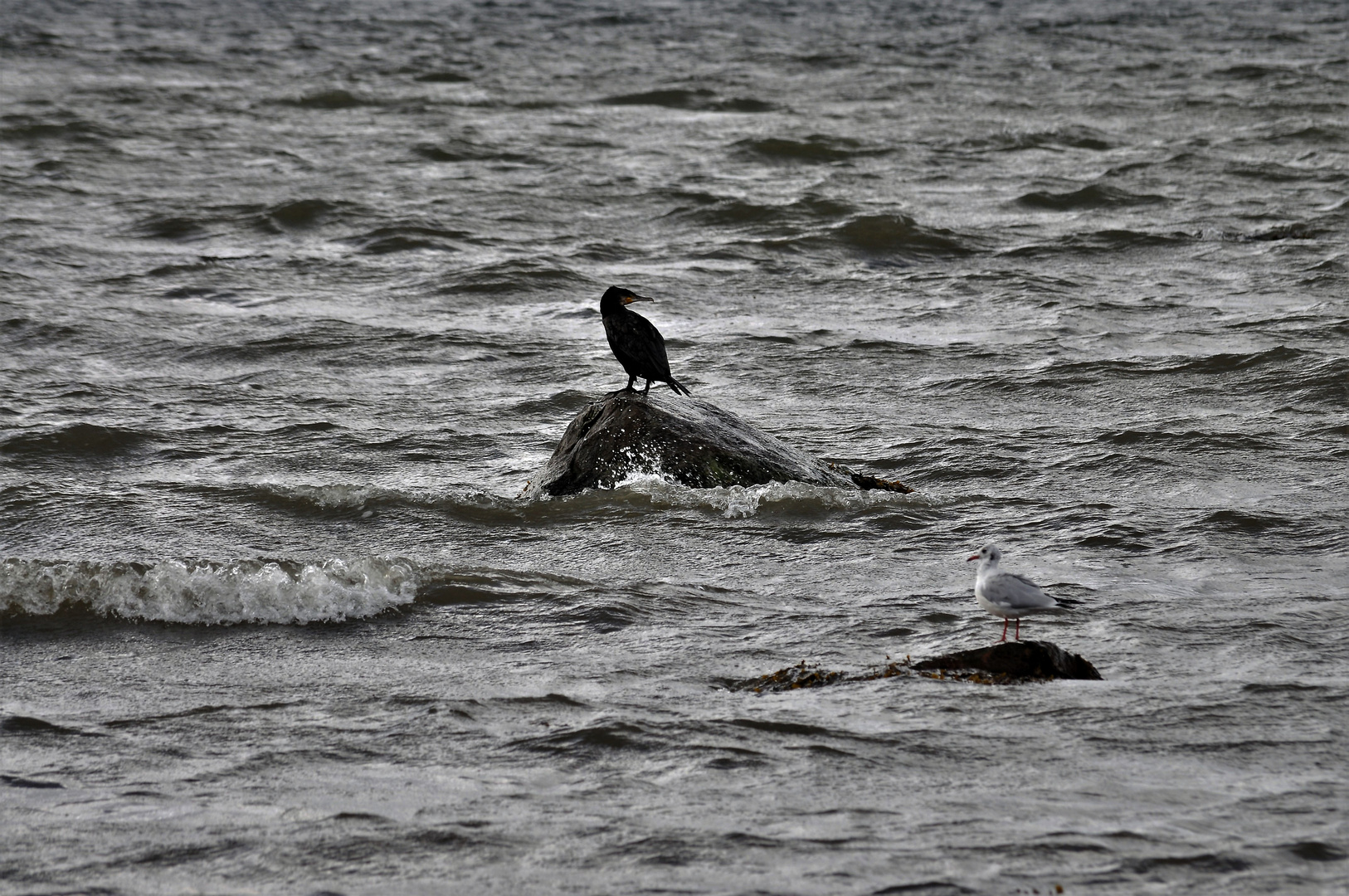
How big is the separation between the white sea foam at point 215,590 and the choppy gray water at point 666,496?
2 cm

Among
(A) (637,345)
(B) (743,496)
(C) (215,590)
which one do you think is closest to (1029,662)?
(B) (743,496)

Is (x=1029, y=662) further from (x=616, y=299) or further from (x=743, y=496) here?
(x=616, y=299)

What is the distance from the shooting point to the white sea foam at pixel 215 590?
582 cm

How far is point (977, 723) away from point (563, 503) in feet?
9.91

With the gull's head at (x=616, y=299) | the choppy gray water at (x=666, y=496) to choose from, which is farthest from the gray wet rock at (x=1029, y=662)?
the gull's head at (x=616, y=299)

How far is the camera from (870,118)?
1822 centimetres

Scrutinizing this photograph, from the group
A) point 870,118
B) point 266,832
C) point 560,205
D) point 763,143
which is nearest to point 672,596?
point 266,832

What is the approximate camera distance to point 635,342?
7.25m

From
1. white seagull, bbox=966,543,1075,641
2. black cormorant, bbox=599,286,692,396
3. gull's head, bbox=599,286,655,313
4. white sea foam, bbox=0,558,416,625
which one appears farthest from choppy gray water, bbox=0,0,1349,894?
gull's head, bbox=599,286,655,313

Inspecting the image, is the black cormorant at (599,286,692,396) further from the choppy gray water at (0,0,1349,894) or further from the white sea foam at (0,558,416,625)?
the white sea foam at (0,558,416,625)

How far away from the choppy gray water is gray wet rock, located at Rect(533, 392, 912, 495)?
5.4 inches

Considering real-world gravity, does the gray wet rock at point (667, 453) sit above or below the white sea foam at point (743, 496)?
above

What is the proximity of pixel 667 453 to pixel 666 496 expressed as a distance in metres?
0.21

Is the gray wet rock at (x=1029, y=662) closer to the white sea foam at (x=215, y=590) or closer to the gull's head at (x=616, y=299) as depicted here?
the white sea foam at (x=215, y=590)
